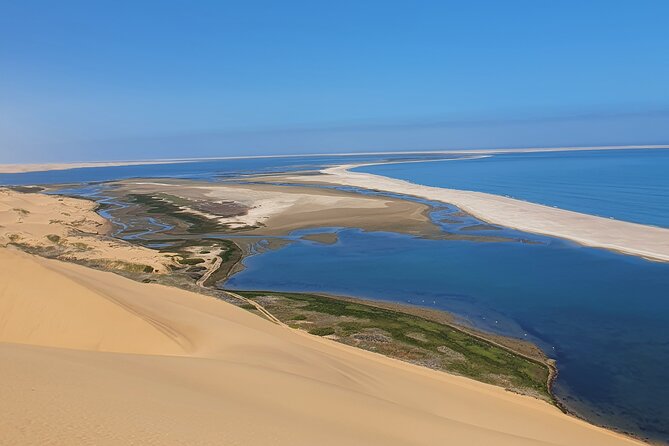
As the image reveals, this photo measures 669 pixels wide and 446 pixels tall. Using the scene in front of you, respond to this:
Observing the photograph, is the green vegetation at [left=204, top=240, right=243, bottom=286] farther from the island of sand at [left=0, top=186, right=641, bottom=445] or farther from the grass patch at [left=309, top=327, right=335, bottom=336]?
the grass patch at [left=309, top=327, right=335, bottom=336]

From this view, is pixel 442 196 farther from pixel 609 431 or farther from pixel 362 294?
pixel 609 431

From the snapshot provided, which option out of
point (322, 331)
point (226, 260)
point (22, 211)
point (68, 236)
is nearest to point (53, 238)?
point (68, 236)

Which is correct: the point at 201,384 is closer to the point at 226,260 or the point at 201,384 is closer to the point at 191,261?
the point at 191,261

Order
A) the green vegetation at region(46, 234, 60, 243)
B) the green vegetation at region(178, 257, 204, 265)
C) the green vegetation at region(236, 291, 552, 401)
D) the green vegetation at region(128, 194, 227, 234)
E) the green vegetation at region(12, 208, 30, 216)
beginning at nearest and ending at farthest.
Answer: the green vegetation at region(236, 291, 552, 401) → the green vegetation at region(178, 257, 204, 265) → the green vegetation at region(46, 234, 60, 243) → the green vegetation at region(128, 194, 227, 234) → the green vegetation at region(12, 208, 30, 216)

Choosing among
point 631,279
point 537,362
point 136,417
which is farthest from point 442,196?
point 136,417

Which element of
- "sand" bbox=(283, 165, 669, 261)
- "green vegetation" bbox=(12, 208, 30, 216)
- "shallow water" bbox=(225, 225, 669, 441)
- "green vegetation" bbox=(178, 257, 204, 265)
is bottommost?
"shallow water" bbox=(225, 225, 669, 441)

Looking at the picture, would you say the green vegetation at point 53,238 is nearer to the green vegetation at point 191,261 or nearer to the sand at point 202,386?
the green vegetation at point 191,261

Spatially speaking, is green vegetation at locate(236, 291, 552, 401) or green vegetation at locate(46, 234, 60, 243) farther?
green vegetation at locate(46, 234, 60, 243)

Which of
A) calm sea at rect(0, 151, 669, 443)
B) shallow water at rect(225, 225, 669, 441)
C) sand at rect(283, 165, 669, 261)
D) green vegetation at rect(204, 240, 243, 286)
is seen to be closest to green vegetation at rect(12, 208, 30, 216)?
green vegetation at rect(204, 240, 243, 286)
